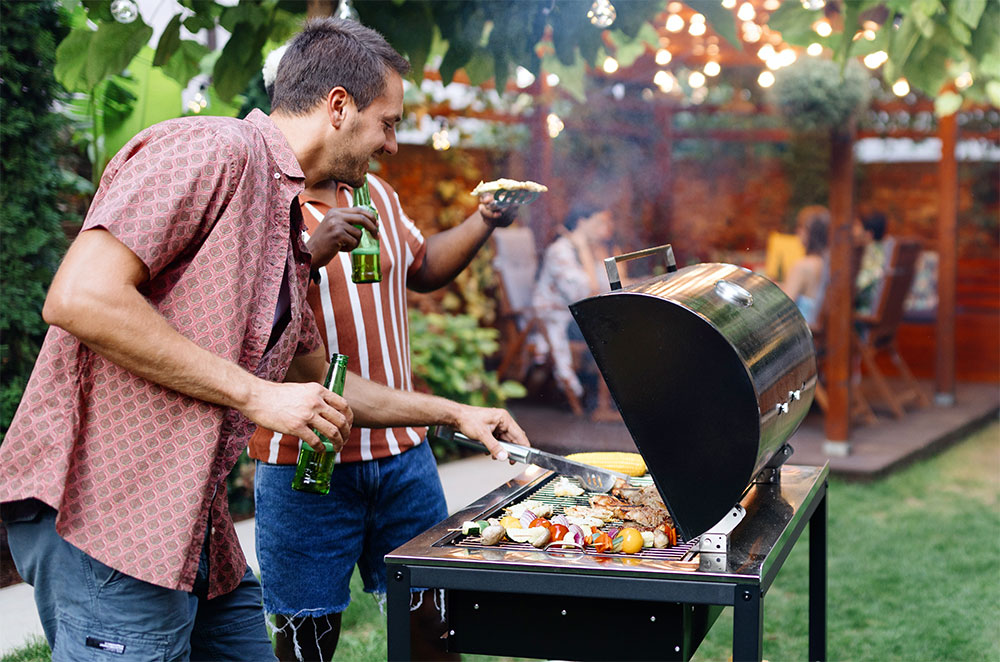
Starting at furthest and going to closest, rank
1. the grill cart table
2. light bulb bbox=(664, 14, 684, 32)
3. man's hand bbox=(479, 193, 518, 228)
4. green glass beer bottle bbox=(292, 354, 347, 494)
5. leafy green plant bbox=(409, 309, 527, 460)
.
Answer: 1. light bulb bbox=(664, 14, 684, 32)
2. leafy green plant bbox=(409, 309, 527, 460)
3. man's hand bbox=(479, 193, 518, 228)
4. green glass beer bottle bbox=(292, 354, 347, 494)
5. the grill cart table

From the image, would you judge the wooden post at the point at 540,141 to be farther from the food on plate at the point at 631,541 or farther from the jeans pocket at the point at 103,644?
the jeans pocket at the point at 103,644

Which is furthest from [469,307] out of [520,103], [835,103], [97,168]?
[97,168]

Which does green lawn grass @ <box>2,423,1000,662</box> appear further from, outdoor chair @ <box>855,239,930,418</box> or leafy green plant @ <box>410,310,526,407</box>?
A: leafy green plant @ <box>410,310,526,407</box>

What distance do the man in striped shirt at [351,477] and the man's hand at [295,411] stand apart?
2.58 ft

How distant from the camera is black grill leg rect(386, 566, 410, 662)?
1.98m

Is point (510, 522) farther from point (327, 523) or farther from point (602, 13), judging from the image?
point (602, 13)

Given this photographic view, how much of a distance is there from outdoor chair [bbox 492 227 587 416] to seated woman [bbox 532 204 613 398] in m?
0.08

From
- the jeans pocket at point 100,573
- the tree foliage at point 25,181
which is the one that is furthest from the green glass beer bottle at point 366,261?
the tree foliage at point 25,181

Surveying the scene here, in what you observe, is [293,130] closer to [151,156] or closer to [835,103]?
[151,156]

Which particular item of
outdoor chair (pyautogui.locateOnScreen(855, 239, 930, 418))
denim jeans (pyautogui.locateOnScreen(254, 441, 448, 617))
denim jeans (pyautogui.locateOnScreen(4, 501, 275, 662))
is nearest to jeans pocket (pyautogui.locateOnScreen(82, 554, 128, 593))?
denim jeans (pyautogui.locateOnScreen(4, 501, 275, 662))

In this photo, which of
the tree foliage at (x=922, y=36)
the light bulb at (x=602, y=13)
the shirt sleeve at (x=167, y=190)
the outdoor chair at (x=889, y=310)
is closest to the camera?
the shirt sleeve at (x=167, y=190)

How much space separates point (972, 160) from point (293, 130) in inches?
490

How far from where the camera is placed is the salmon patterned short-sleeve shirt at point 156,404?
1.79 meters

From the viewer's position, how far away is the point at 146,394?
1.81 meters
